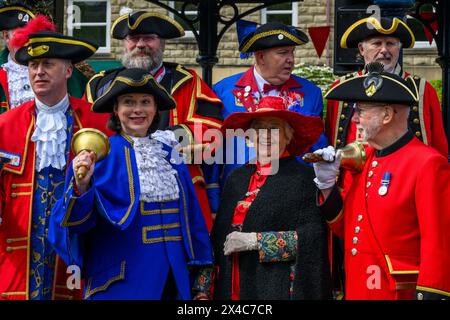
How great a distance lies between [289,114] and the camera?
5266 millimetres

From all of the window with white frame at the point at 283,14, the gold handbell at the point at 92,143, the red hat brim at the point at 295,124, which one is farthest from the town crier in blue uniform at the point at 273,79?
the window with white frame at the point at 283,14

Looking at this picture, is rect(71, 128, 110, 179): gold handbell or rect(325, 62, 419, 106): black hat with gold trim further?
rect(325, 62, 419, 106): black hat with gold trim

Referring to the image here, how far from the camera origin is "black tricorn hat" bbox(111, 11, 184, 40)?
6.38 m

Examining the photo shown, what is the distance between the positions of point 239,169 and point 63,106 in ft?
3.96

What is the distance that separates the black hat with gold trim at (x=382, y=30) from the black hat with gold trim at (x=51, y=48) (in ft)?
5.84

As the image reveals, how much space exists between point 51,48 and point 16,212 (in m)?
1.01

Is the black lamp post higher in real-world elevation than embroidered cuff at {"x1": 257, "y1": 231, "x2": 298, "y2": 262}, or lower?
higher

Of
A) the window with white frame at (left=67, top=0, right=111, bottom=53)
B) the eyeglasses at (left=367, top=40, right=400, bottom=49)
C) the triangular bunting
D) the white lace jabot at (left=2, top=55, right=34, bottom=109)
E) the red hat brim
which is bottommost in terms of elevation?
the red hat brim

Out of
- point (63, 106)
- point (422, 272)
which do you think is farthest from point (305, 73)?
point (422, 272)

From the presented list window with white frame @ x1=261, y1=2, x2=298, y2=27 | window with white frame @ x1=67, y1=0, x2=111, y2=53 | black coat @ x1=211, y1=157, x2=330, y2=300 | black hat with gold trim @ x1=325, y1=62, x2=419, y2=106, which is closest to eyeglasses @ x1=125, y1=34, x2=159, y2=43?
black coat @ x1=211, y1=157, x2=330, y2=300

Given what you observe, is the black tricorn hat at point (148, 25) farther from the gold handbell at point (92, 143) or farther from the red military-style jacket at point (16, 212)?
the gold handbell at point (92, 143)

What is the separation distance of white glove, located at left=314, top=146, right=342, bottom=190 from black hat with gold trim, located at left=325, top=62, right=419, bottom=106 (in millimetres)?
329

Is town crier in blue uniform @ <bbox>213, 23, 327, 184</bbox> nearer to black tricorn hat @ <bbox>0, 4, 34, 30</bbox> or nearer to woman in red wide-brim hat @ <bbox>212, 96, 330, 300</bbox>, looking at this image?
woman in red wide-brim hat @ <bbox>212, 96, 330, 300</bbox>

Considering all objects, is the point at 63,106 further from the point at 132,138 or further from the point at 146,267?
the point at 146,267
